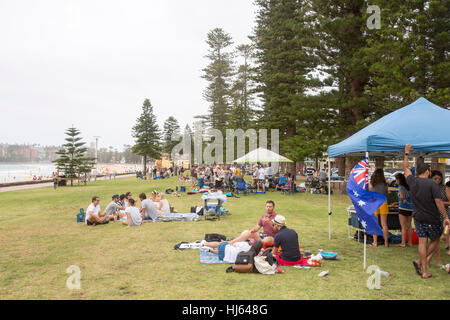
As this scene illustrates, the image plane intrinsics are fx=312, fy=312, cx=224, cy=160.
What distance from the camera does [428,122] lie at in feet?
19.1

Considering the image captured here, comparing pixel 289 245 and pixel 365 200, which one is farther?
pixel 289 245

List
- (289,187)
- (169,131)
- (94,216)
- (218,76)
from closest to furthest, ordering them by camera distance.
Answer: (94,216) → (289,187) → (218,76) → (169,131)

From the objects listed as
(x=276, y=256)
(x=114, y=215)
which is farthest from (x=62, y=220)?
(x=276, y=256)

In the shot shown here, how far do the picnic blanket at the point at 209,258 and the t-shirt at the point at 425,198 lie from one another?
320 centimetres

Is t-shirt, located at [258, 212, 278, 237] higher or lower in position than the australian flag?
lower

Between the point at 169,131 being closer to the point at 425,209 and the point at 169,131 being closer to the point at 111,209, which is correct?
the point at 111,209

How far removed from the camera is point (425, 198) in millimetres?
4551

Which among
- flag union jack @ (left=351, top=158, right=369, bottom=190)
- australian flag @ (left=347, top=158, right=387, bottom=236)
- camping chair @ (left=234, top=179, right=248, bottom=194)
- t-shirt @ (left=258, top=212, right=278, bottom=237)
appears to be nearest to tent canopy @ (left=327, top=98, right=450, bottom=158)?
flag union jack @ (left=351, top=158, right=369, bottom=190)

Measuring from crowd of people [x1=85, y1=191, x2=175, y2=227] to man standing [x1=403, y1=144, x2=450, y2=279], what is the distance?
690cm

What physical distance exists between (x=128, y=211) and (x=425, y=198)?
7.22m

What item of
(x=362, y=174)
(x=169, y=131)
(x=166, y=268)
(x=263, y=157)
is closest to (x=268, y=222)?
(x=362, y=174)

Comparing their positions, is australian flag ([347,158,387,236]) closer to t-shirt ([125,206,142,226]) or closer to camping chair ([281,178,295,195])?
t-shirt ([125,206,142,226])

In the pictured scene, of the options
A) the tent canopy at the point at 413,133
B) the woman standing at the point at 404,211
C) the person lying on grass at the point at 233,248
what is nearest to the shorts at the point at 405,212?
the woman standing at the point at 404,211

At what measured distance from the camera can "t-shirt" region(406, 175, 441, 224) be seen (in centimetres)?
451
